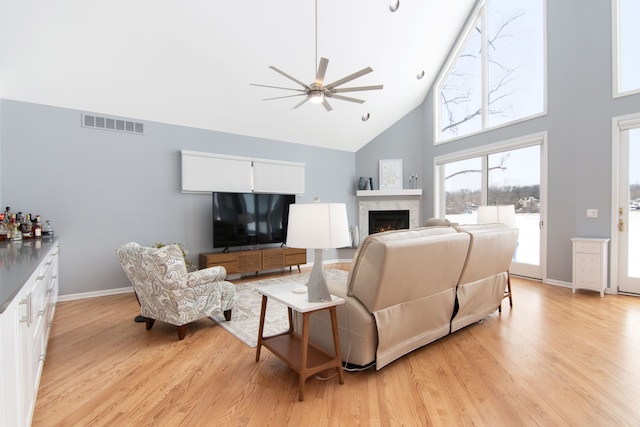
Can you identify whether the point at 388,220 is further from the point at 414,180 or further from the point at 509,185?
the point at 509,185

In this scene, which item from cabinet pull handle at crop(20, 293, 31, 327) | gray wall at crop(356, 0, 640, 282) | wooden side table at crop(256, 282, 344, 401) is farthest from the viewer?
gray wall at crop(356, 0, 640, 282)

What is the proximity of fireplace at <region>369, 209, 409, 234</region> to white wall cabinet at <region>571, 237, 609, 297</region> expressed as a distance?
3194 millimetres

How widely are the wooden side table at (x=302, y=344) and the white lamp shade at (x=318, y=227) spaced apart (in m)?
0.39

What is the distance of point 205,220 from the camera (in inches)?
209

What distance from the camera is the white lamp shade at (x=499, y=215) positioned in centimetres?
378

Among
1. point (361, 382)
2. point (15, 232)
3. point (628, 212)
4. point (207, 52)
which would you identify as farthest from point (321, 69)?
point (628, 212)

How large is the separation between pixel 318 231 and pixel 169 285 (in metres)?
1.61

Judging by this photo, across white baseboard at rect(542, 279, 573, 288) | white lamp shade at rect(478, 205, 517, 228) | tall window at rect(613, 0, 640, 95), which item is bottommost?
white baseboard at rect(542, 279, 573, 288)

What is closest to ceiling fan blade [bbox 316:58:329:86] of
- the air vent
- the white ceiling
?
the white ceiling

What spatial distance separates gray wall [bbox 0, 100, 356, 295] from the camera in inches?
154

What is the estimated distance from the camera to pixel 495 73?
18.5ft

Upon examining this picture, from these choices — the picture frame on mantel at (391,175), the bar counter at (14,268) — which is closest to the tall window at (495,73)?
the picture frame on mantel at (391,175)

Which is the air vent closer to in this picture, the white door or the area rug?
the area rug

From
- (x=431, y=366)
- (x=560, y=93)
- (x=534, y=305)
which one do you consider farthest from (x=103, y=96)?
(x=560, y=93)
